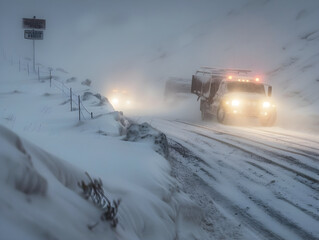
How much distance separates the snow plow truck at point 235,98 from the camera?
46.5ft

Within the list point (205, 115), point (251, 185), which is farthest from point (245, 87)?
point (251, 185)

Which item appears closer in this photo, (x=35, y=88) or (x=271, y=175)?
(x=271, y=175)

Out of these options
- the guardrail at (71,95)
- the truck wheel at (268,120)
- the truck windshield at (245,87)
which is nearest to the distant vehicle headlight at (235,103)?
the truck windshield at (245,87)

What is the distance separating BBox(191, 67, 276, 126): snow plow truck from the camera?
46.5 feet

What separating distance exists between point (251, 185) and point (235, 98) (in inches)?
352

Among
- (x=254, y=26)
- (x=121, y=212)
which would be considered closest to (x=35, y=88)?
(x=121, y=212)

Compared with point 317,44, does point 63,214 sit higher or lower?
lower

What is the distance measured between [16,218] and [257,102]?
13.6 meters

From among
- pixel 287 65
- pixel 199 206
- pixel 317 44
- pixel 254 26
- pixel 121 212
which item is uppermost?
pixel 254 26

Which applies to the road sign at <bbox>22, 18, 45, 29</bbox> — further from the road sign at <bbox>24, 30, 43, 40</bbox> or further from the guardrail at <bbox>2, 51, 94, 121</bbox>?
the guardrail at <bbox>2, 51, 94, 121</bbox>

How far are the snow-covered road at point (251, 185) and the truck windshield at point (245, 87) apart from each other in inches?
232

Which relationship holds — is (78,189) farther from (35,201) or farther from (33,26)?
(33,26)

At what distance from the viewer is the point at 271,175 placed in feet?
20.1

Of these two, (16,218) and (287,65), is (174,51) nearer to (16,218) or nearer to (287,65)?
(287,65)
